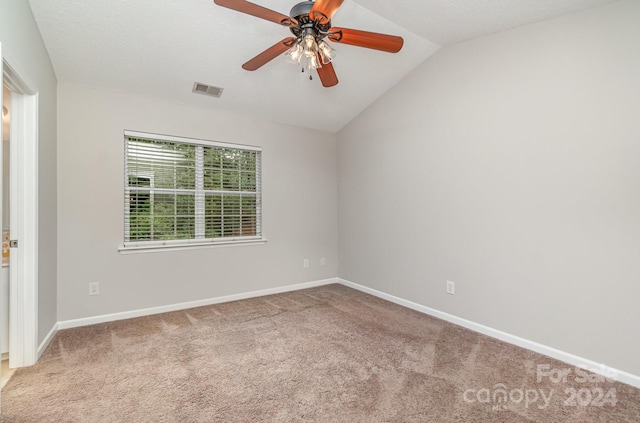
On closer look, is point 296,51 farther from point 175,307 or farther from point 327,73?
point 175,307

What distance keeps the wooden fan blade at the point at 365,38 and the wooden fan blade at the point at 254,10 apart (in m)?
0.27

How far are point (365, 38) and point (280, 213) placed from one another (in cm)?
272

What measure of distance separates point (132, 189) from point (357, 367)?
9.43 feet

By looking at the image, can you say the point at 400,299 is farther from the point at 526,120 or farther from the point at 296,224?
the point at 526,120

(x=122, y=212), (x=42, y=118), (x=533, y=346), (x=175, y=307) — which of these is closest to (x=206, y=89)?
(x=42, y=118)

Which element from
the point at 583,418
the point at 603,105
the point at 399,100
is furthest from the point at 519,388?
the point at 399,100

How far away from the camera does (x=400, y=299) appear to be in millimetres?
3699

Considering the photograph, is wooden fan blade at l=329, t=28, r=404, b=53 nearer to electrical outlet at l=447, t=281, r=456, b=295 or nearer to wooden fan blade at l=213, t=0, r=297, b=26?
wooden fan blade at l=213, t=0, r=297, b=26

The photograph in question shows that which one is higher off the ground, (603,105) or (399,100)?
(399,100)

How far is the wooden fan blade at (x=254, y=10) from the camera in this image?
1.71 meters

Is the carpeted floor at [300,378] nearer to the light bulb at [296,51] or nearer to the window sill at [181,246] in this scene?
the window sill at [181,246]

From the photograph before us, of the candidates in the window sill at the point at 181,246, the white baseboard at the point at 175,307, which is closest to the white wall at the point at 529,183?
the white baseboard at the point at 175,307

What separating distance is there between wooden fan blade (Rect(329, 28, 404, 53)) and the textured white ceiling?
2.55 ft

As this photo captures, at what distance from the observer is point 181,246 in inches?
140
